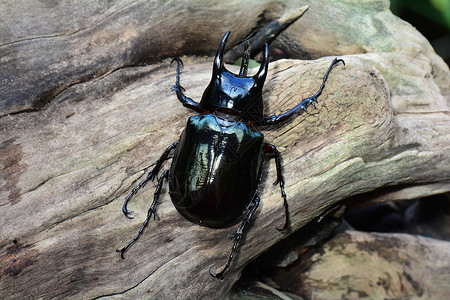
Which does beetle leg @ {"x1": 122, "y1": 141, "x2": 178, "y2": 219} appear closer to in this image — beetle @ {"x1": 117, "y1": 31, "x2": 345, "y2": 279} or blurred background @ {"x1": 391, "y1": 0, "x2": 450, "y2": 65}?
beetle @ {"x1": 117, "y1": 31, "x2": 345, "y2": 279}

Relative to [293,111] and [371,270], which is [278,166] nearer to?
[293,111]

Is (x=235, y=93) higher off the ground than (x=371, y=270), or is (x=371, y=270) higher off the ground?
(x=235, y=93)

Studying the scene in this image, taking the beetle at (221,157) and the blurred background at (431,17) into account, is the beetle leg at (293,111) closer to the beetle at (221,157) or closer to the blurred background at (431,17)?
the beetle at (221,157)

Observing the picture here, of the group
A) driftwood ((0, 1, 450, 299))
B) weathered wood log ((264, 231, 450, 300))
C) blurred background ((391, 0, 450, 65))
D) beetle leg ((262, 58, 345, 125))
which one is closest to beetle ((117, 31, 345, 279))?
beetle leg ((262, 58, 345, 125))

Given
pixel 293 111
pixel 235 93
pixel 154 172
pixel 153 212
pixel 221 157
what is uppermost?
pixel 235 93

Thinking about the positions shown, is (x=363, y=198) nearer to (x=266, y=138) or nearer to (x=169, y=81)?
(x=266, y=138)

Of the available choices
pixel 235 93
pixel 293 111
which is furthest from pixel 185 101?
pixel 293 111

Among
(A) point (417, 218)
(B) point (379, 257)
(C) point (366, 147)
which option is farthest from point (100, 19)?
(A) point (417, 218)
